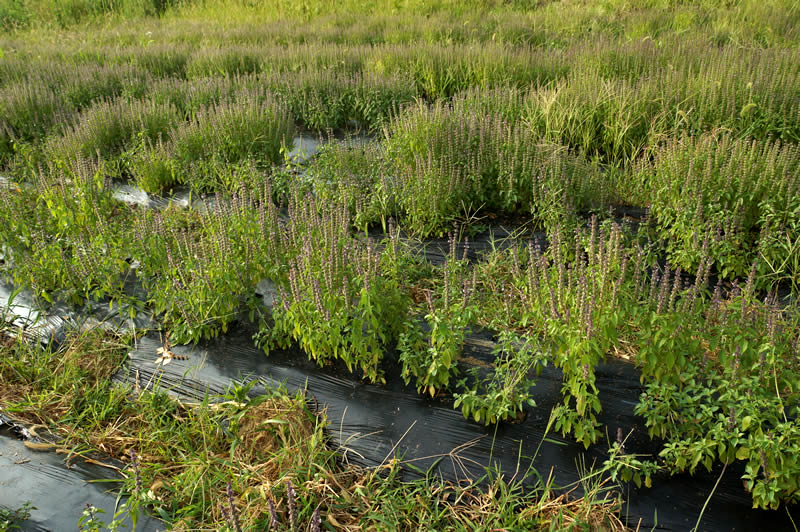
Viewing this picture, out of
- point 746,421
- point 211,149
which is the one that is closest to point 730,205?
point 746,421

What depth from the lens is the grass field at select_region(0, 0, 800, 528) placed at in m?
2.69

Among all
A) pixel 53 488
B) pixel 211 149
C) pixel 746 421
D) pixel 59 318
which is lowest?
pixel 53 488

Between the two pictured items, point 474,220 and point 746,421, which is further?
point 474,220

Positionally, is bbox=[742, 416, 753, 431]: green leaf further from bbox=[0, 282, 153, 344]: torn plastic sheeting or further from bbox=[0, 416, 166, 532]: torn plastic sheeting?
bbox=[0, 282, 153, 344]: torn plastic sheeting

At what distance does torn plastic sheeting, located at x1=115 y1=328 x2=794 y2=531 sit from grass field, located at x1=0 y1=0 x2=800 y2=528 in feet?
0.32

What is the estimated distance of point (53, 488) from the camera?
2695 millimetres

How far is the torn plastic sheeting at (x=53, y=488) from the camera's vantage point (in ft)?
8.28

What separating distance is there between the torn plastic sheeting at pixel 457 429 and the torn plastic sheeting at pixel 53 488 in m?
0.65

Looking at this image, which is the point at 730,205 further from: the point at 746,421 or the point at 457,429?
the point at 457,429

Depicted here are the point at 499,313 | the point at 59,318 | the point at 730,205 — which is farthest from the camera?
the point at 730,205

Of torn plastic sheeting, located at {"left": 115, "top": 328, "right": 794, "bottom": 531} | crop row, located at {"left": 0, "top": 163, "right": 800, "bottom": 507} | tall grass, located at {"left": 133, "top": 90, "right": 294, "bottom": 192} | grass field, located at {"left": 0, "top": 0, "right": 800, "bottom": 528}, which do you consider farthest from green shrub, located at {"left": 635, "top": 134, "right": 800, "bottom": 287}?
tall grass, located at {"left": 133, "top": 90, "right": 294, "bottom": 192}

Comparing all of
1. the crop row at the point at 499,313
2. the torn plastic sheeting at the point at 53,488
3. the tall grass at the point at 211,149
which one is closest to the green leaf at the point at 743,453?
the crop row at the point at 499,313

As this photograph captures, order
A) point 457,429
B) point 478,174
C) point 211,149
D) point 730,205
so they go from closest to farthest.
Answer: point 457,429 → point 730,205 → point 478,174 → point 211,149

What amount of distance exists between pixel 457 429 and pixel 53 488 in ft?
6.48
